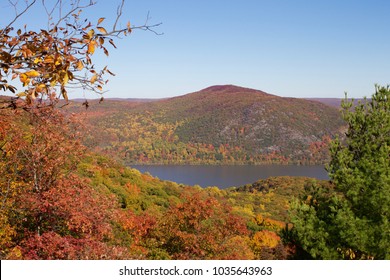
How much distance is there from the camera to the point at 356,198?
37.1ft

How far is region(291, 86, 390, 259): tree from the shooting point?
10891mm

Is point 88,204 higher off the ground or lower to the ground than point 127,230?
higher

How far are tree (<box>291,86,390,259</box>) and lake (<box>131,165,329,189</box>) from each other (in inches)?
5216

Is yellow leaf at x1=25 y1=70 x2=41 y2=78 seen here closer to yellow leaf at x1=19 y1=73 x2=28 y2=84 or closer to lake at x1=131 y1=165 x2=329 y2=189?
yellow leaf at x1=19 y1=73 x2=28 y2=84

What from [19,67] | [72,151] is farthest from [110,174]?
[19,67]

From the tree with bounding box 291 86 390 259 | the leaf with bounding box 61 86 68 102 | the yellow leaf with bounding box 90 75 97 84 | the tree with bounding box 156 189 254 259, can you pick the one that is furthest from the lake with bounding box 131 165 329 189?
the leaf with bounding box 61 86 68 102

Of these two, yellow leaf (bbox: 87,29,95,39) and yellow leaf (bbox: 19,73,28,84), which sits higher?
yellow leaf (bbox: 87,29,95,39)

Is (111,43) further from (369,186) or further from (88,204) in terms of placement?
(369,186)

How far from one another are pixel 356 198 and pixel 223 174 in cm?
16555

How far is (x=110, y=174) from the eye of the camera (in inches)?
1441

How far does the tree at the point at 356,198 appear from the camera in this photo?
10.9 metres

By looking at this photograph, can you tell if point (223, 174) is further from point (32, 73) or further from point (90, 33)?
point (32, 73)

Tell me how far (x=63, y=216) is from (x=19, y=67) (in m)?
8.34

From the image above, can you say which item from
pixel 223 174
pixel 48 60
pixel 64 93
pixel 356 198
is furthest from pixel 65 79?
pixel 223 174
